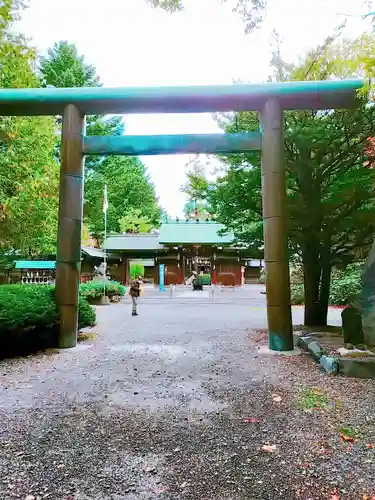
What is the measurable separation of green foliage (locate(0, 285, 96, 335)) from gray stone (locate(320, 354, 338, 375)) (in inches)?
174

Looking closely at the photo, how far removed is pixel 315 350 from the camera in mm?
5465

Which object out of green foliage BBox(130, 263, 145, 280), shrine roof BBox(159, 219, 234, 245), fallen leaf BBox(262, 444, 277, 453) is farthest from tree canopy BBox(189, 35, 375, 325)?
green foliage BBox(130, 263, 145, 280)

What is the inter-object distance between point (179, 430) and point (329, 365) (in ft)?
8.43

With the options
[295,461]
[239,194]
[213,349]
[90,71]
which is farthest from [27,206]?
[90,71]

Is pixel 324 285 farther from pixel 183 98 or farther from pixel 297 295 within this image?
pixel 297 295

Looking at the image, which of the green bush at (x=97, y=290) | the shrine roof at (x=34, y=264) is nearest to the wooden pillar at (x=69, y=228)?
the green bush at (x=97, y=290)

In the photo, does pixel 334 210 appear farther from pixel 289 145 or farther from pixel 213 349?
pixel 213 349

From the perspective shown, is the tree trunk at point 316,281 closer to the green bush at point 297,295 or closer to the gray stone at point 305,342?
the gray stone at point 305,342

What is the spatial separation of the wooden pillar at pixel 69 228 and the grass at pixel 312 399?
13.6 feet

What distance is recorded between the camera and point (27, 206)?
1044cm

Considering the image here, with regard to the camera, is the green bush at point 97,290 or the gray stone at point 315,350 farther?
the green bush at point 97,290

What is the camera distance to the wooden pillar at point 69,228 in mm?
6246

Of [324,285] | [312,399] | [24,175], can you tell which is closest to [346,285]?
[324,285]

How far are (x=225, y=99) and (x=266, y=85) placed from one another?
0.73 meters
